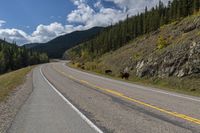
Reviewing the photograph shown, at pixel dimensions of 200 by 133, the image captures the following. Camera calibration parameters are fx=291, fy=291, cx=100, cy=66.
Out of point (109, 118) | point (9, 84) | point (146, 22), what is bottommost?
point (9, 84)

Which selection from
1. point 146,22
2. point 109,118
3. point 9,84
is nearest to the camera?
point 109,118

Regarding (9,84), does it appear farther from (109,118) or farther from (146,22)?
(146,22)

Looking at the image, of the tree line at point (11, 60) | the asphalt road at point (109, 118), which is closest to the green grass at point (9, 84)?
the asphalt road at point (109, 118)

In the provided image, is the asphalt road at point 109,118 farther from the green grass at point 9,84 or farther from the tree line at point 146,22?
the tree line at point 146,22

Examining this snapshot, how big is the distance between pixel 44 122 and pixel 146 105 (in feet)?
14.6

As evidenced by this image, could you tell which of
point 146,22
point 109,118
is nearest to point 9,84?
point 109,118

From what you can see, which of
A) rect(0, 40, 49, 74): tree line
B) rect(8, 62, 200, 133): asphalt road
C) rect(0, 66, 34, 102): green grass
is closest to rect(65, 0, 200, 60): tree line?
rect(0, 40, 49, 74): tree line

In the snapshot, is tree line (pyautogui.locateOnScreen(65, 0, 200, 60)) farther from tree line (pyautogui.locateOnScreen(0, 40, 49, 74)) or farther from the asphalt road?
the asphalt road

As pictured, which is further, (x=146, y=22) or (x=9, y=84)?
(x=146, y=22)

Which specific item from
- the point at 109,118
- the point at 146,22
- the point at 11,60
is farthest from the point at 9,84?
the point at 11,60

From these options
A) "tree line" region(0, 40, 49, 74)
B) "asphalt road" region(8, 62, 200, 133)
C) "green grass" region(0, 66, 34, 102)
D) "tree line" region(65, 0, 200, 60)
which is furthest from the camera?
"tree line" region(0, 40, 49, 74)

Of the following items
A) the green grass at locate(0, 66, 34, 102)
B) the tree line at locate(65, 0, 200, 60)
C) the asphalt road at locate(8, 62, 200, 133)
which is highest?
the tree line at locate(65, 0, 200, 60)

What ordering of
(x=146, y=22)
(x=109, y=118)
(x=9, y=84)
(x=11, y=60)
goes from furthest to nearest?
(x=11, y=60) → (x=146, y=22) → (x=9, y=84) → (x=109, y=118)

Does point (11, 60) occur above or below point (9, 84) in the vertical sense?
above
